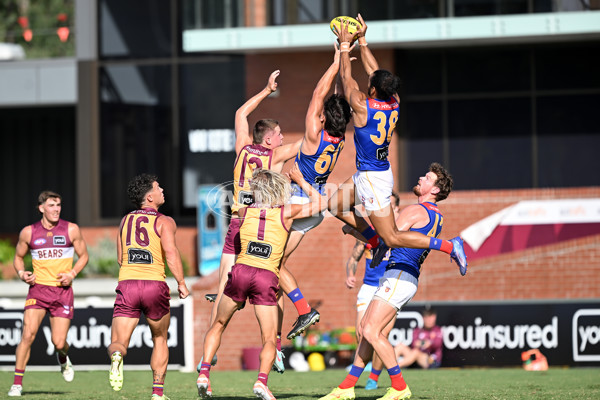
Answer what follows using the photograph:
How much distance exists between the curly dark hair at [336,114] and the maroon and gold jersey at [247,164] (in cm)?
81

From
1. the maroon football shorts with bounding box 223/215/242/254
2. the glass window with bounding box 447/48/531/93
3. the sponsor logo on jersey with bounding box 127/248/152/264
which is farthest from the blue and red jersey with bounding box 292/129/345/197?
the glass window with bounding box 447/48/531/93

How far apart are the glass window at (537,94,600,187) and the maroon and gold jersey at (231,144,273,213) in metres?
11.5

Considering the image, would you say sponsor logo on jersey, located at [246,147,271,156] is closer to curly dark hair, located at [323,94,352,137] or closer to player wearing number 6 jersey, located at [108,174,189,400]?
curly dark hair, located at [323,94,352,137]

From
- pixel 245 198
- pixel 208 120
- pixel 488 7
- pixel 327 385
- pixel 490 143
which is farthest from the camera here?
pixel 208 120

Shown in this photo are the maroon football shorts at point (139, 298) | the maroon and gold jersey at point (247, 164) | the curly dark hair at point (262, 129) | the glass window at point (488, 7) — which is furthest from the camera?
the glass window at point (488, 7)

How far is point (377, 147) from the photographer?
33.7ft

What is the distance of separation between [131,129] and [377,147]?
14.2 metres

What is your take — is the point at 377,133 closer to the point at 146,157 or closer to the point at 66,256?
the point at 66,256

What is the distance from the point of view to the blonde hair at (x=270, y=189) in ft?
31.5

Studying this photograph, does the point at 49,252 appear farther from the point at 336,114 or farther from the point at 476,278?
the point at 476,278

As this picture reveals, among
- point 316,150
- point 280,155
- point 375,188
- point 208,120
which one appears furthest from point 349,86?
point 208,120

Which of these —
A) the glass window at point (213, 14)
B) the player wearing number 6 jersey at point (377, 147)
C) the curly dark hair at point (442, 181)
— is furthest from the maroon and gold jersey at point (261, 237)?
the glass window at point (213, 14)

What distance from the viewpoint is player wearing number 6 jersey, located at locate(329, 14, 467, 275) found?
10.0m

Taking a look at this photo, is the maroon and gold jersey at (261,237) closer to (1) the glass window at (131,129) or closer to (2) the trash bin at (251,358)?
(2) the trash bin at (251,358)
